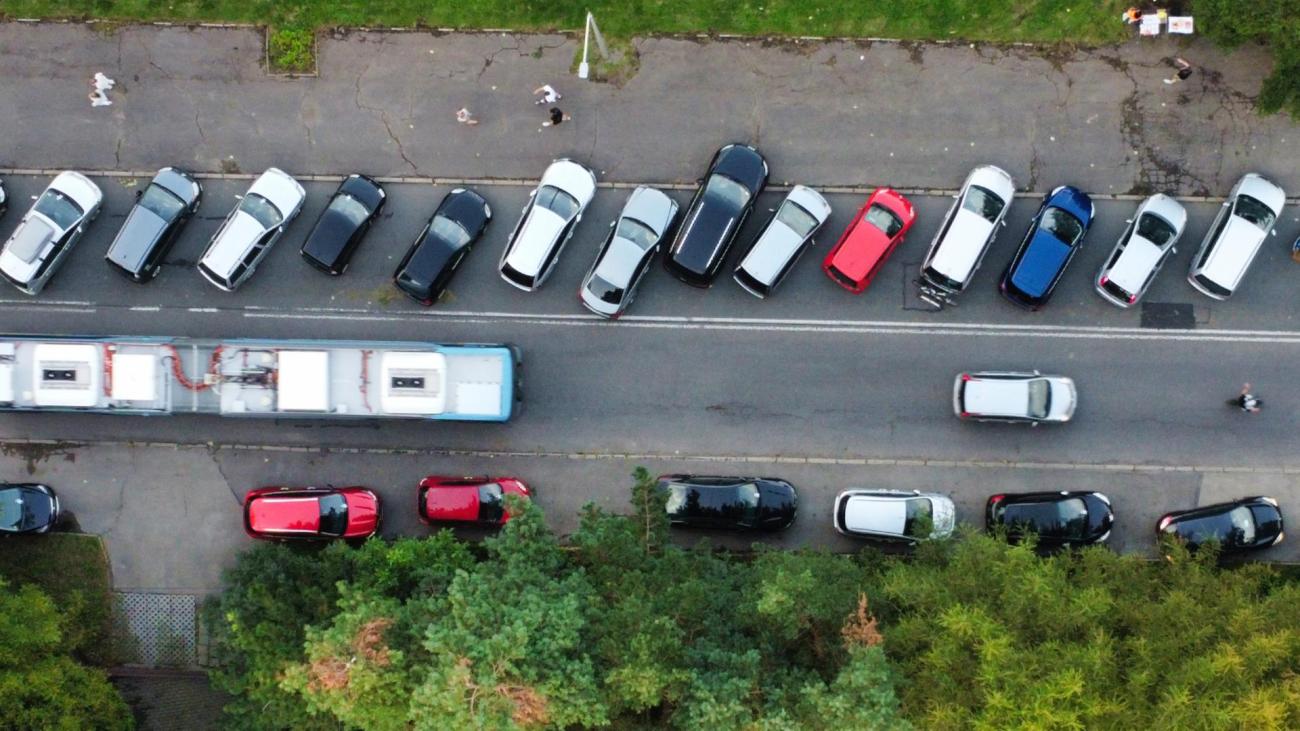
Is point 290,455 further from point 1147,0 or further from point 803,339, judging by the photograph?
point 1147,0

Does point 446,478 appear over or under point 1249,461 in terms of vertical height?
under

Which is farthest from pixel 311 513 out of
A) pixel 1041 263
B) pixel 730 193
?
pixel 1041 263

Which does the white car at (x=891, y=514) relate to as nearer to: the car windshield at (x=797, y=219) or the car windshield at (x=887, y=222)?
the car windshield at (x=887, y=222)

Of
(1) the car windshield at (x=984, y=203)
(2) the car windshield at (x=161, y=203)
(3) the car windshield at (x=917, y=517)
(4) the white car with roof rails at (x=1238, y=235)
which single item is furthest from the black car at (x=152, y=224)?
(4) the white car with roof rails at (x=1238, y=235)

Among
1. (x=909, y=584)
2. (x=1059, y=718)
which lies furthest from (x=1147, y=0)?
(x=1059, y=718)

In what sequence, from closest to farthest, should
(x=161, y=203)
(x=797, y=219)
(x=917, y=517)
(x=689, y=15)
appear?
(x=917, y=517) → (x=797, y=219) → (x=161, y=203) → (x=689, y=15)

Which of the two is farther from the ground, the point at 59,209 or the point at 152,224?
the point at 59,209

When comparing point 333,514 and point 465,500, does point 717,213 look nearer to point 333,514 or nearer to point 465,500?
point 465,500
